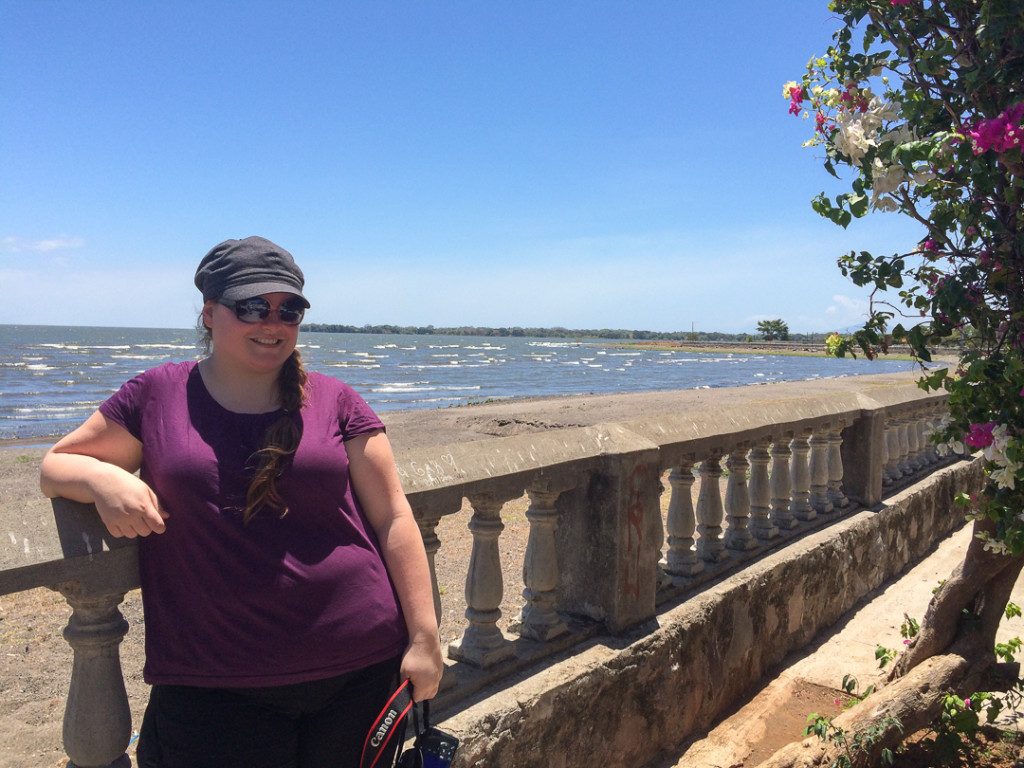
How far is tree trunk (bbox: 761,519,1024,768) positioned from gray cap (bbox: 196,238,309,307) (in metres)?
2.56

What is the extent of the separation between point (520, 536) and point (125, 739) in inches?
254

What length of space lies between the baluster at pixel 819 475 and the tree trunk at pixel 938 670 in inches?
64.3

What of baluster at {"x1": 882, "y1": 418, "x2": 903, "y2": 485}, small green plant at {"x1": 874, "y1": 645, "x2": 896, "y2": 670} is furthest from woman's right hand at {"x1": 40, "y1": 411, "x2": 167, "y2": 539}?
baluster at {"x1": 882, "y1": 418, "x2": 903, "y2": 485}

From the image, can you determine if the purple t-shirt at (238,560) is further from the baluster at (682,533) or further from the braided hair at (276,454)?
the baluster at (682,533)

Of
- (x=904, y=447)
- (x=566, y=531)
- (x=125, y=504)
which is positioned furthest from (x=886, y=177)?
(x=904, y=447)

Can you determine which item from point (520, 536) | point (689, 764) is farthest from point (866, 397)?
point (520, 536)

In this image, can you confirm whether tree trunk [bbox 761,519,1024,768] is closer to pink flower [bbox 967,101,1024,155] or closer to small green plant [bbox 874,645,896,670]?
small green plant [bbox 874,645,896,670]

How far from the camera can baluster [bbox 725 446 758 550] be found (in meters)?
4.23

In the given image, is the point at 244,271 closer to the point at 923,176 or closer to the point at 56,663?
the point at 923,176

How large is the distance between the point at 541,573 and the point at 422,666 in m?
1.24

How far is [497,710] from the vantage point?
8.32 feet

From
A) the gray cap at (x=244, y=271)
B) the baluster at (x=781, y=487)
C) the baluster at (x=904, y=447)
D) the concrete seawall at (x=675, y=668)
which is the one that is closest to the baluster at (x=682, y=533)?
the concrete seawall at (x=675, y=668)

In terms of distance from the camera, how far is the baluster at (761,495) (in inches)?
175

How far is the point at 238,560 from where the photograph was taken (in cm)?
170
